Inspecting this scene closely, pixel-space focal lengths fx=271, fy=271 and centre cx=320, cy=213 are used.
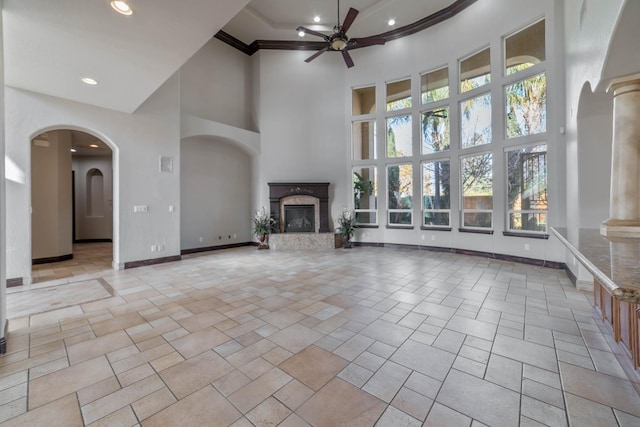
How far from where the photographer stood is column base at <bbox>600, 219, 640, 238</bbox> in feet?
7.52

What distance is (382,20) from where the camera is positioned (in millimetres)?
7047

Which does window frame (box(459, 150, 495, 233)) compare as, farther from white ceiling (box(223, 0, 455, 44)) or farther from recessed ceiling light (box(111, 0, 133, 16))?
recessed ceiling light (box(111, 0, 133, 16))

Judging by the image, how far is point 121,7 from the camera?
7.74 ft

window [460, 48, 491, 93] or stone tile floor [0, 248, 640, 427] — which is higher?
window [460, 48, 491, 93]

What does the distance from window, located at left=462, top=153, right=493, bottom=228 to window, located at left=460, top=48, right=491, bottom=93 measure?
164cm

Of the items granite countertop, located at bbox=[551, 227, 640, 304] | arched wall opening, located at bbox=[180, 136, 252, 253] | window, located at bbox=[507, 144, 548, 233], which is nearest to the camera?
granite countertop, located at bbox=[551, 227, 640, 304]

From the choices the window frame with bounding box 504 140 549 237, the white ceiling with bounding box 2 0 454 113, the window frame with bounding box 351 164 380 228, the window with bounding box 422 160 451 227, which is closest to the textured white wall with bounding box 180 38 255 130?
the white ceiling with bounding box 2 0 454 113

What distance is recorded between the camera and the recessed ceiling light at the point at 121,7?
2297mm

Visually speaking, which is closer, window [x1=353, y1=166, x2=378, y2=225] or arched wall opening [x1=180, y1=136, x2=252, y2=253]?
arched wall opening [x1=180, y1=136, x2=252, y2=253]

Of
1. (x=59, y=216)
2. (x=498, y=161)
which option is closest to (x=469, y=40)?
(x=498, y=161)

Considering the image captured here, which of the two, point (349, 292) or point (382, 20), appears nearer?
point (349, 292)

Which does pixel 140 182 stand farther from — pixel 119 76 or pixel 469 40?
pixel 469 40

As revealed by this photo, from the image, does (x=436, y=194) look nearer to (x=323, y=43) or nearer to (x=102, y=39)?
(x=323, y=43)

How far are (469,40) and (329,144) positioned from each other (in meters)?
4.11
